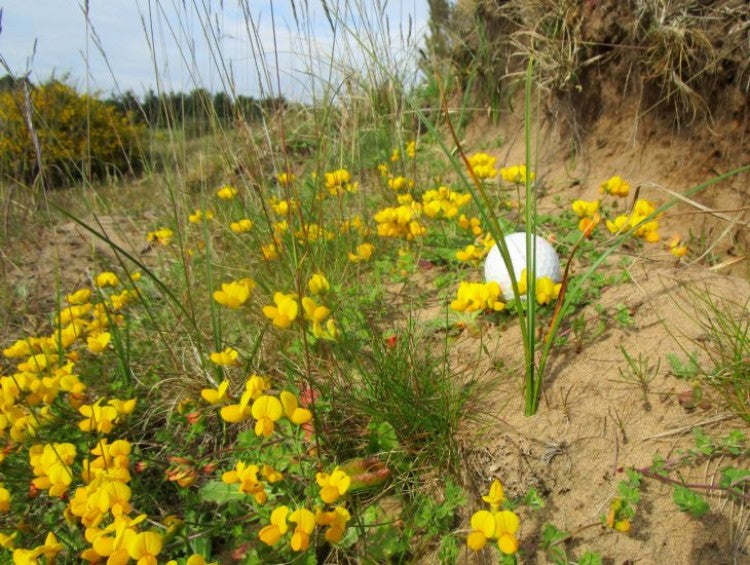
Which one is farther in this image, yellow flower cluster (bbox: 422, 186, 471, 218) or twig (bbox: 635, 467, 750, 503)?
yellow flower cluster (bbox: 422, 186, 471, 218)

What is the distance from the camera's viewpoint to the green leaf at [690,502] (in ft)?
4.03

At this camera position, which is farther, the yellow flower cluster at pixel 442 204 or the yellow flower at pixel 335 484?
the yellow flower cluster at pixel 442 204

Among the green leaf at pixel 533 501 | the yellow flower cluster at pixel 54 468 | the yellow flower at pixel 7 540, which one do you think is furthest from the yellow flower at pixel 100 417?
the green leaf at pixel 533 501

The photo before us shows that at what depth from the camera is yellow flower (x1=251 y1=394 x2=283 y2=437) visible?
1.23 metres

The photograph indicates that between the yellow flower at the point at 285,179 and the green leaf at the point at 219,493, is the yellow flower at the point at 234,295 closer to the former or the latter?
the yellow flower at the point at 285,179

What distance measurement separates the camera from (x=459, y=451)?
1.53 metres

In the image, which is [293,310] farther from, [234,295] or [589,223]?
[589,223]

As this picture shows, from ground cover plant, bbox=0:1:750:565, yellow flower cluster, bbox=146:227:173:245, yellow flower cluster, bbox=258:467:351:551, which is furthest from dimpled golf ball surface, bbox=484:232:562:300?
yellow flower cluster, bbox=146:227:173:245

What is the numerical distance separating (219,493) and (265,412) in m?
0.52

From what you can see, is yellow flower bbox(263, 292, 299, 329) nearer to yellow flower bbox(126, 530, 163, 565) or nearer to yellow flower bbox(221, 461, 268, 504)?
yellow flower bbox(221, 461, 268, 504)

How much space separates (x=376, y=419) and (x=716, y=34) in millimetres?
2805

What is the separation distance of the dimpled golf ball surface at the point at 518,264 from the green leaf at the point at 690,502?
2.89 ft

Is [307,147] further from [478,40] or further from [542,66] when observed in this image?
[542,66]

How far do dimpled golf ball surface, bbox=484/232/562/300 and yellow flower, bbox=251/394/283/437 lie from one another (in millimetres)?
1073
